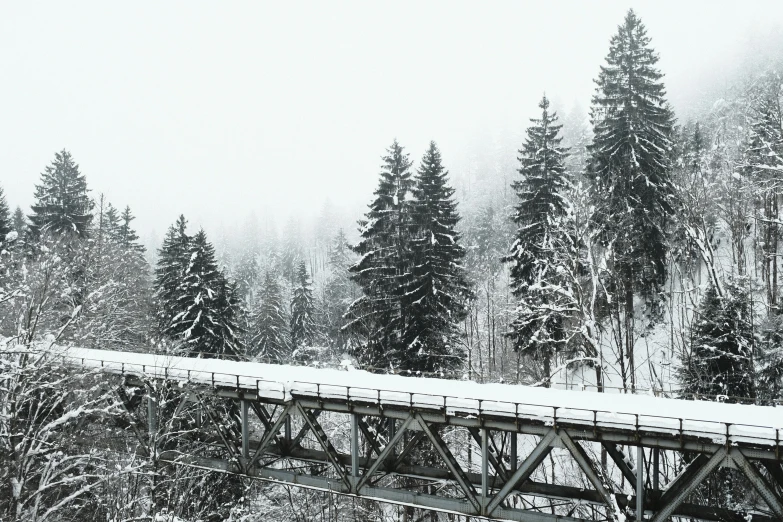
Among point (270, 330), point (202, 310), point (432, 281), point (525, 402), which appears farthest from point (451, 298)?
point (270, 330)

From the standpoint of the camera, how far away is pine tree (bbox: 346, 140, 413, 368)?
2822 centimetres

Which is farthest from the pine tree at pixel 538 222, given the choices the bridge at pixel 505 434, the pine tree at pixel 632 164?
the bridge at pixel 505 434

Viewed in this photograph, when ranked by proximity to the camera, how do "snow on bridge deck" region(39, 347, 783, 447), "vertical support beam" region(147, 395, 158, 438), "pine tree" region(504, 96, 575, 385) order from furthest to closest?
1. "pine tree" region(504, 96, 575, 385)
2. "vertical support beam" region(147, 395, 158, 438)
3. "snow on bridge deck" region(39, 347, 783, 447)

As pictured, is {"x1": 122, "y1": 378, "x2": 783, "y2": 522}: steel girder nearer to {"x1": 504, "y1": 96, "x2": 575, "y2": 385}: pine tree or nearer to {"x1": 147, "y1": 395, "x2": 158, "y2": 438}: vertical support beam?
{"x1": 147, "y1": 395, "x2": 158, "y2": 438}: vertical support beam

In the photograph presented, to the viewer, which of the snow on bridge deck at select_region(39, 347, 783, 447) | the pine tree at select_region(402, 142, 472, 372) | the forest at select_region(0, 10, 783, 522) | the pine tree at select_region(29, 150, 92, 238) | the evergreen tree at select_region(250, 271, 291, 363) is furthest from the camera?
the evergreen tree at select_region(250, 271, 291, 363)

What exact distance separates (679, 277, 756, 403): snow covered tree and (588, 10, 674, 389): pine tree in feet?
13.8

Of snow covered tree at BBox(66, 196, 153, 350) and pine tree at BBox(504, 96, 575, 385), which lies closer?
pine tree at BBox(504, 96, 575, 385)

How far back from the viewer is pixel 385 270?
95.3 feet

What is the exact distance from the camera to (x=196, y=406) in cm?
2259

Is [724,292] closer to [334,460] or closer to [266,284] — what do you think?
[334,460]

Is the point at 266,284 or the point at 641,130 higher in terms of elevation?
the point at 641,130

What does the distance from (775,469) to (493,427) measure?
8.22 metres

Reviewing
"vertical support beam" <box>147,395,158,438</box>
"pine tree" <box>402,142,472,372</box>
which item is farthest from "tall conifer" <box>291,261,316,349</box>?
"vertical support beam" <box>147,395,158,438</box>

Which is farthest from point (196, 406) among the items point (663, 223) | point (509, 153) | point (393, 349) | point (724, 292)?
point (509, 153)
